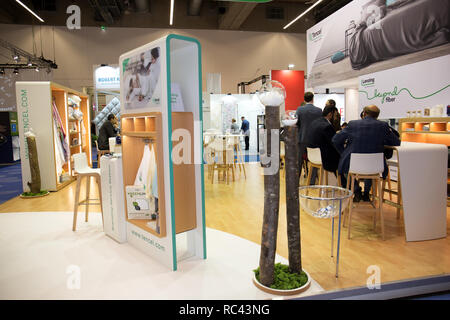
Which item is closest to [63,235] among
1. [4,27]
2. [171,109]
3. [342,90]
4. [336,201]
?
[171,109]

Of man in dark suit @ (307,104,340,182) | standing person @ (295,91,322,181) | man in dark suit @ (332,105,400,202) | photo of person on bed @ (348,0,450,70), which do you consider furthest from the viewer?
photo of person on bed @ (348,0,450,70)

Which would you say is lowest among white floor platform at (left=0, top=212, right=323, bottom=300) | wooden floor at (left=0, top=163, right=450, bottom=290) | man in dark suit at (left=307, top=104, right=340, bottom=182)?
wooden floor at (left=0, top=163, right=450, bottom=290)

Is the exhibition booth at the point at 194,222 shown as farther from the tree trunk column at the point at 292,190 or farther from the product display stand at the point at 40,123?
the product display stand at the point at 40,123

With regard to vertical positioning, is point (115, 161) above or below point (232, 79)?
below

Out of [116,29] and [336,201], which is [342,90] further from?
[336,201]

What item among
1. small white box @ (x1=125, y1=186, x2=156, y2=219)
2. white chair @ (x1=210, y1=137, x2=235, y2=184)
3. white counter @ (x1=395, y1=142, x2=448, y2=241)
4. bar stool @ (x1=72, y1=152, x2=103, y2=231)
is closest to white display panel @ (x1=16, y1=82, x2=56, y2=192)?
bar stool @ (x1=72, y1=152, x2=103, y2=231)

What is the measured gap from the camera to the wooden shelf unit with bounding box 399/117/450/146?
5.22m

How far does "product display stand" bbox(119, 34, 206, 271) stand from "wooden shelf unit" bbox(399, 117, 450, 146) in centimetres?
417

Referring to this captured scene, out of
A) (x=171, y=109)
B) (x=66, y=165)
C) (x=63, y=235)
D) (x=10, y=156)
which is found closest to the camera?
(x=171, y=109)

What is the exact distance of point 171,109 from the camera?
2643 mm

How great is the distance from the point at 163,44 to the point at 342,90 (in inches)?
463

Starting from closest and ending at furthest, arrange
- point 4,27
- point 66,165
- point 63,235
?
point 63,235 → point 66,165 → point 4,27

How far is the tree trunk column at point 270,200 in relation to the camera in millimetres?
2148

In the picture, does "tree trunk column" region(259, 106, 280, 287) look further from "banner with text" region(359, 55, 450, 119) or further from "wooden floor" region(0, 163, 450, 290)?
"banner with text" region(359, 55, 450, 119)
